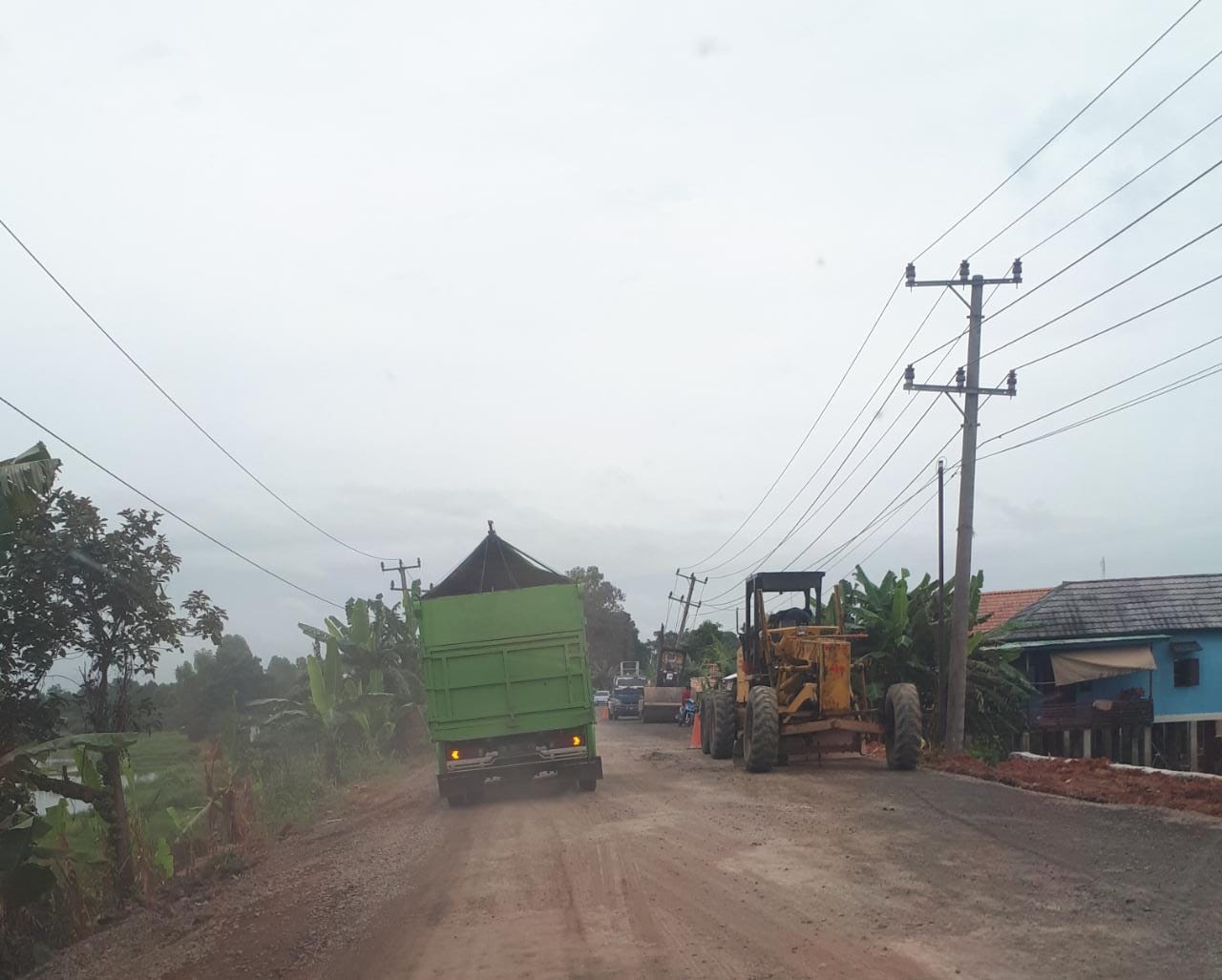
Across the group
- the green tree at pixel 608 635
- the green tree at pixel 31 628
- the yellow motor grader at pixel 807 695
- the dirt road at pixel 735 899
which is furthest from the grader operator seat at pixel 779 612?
the green tree at pixel 608 635

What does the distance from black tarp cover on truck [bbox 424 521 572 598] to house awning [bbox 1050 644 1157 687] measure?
15960 mm

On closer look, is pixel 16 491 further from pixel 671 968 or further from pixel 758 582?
pixel 758 582

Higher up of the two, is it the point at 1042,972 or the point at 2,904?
the point at 1042,972

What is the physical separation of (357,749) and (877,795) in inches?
778

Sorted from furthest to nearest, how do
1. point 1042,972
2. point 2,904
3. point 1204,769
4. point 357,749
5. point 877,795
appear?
point 357,749
point 1204,769
point 877,795
point 2,904
point 1042,972

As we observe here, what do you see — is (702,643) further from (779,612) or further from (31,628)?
(31,628)

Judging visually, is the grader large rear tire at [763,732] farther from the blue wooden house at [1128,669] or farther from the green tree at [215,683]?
the green tree at [215,683]

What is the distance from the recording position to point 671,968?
654 cm

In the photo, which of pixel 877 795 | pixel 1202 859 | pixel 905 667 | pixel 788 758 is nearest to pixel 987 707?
pixel 905 667

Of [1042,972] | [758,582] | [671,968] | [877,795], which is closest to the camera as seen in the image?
[1042,972]

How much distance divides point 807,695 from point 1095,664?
1417 cm

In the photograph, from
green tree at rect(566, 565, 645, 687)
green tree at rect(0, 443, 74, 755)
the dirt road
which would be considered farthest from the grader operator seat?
green tree at rect(566, 565, 645, 687)

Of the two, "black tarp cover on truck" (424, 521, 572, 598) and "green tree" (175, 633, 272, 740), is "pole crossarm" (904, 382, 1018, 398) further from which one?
"green tree" (175, 633, 272, 740)

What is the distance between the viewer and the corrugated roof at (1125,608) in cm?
3064
